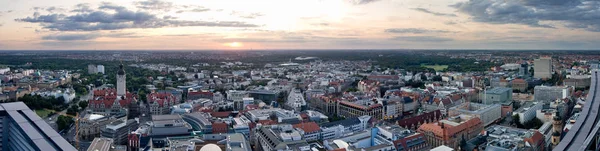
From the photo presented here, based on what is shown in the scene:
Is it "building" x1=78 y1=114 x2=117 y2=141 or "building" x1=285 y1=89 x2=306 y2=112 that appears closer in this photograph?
"building" x1=78 y1=114 x2=117 y2=141

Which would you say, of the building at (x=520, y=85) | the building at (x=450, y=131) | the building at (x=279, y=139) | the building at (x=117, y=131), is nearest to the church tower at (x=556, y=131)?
the building at (x=450, y=131)

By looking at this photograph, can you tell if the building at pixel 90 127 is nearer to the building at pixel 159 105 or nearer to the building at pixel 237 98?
the building at pixel 159 105

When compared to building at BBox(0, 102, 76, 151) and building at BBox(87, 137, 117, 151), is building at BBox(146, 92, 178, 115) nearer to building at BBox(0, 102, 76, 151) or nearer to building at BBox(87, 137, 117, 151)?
building at BBox(87, 137, 117, 151)

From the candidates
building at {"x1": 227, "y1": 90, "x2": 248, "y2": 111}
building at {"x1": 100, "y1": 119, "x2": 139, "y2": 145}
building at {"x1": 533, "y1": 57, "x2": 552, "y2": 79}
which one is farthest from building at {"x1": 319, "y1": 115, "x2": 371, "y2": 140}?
building at {"x1": 533, "y1": 57, "x2": 552, "y2": 79}

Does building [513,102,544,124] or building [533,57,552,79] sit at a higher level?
building [533,57,552,79]

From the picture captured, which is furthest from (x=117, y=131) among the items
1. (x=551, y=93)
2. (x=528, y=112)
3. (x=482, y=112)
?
(x=551, y=93)

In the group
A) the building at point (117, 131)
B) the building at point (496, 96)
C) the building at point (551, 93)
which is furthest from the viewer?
the building at point (551, 93)

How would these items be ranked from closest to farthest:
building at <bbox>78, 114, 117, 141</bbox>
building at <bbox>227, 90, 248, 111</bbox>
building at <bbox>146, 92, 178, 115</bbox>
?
building at <bbox>78, 114, 117, 141</bbox>
building at <bbox>146, 92, 178, 115</bbox>
building at <bbox>227, 90, 248, 111</bbox>

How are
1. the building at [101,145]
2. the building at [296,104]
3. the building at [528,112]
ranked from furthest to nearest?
1. the building at [296,104]
2. the building at [528,112]
3. the building at [101,145]
